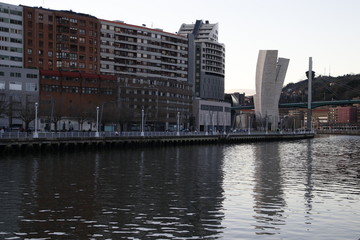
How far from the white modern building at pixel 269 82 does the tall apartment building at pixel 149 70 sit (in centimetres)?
2815

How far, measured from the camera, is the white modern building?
6673 inches

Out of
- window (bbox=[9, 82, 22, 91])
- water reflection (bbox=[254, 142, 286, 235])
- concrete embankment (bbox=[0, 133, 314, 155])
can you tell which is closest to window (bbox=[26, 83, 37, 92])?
window (bbox=[9, 82, 22, 91])

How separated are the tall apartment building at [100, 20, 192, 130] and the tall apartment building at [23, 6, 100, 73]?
6965mm

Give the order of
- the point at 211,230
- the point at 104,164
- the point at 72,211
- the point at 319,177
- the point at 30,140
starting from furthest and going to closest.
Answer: the point at 30,140 → the point at 104,164 → the point at 319,177 → the point at 72,211 → the point at 211,230

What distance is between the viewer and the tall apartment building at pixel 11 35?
120 metres

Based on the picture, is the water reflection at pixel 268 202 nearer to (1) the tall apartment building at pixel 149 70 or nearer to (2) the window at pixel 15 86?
(2) the window at pixel 15 86

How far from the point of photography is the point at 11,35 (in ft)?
397

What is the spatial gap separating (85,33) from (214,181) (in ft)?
340

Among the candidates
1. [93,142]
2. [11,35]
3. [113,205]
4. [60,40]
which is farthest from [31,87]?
[113,205]

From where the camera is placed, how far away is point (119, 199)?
1014 inches

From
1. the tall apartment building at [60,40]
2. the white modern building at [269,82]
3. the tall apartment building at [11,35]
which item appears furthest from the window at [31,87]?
the white modern building at [269,82]

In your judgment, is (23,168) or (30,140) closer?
(23,168)

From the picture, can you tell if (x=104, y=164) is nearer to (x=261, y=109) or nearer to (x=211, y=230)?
(x=211, y=230)

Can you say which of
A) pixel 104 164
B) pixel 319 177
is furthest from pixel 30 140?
pixel 319 177
